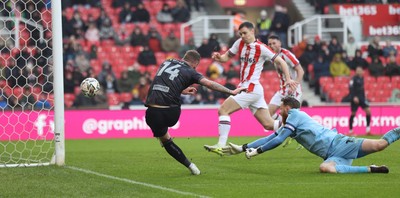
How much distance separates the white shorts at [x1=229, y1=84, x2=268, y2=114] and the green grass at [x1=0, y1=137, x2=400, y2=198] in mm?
899

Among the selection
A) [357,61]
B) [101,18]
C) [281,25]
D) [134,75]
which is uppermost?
[101,18]

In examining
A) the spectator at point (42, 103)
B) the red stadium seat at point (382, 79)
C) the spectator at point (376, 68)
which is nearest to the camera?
the spectator at point (42, 103)

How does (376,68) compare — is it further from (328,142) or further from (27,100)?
(328,142)

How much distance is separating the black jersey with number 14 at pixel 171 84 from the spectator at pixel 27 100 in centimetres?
851

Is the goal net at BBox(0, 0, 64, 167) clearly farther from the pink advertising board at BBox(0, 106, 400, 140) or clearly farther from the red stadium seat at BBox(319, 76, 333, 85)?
the red stadium seat at BBox(319, 76, 333, 85)

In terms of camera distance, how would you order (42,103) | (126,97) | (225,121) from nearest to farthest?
1. (225,121)
2. (42,103)
3. (126,97)

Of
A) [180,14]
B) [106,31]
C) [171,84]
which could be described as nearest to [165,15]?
[180,14]

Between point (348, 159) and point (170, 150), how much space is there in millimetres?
2426

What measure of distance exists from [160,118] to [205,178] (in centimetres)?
101

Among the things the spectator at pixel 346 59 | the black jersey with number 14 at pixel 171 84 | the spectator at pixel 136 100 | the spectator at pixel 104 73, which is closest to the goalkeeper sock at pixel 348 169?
the black jersey with number 14 at pixel 171 84

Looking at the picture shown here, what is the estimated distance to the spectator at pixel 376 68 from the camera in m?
30.1

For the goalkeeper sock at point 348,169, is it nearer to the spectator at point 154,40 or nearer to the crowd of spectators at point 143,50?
the crowd of spectators at point 143,50

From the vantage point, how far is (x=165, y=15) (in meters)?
32.2

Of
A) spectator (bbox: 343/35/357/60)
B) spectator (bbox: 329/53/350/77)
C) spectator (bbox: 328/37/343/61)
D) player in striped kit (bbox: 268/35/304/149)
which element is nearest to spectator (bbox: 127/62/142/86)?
spectator (bbox: 329/53/350/77)
